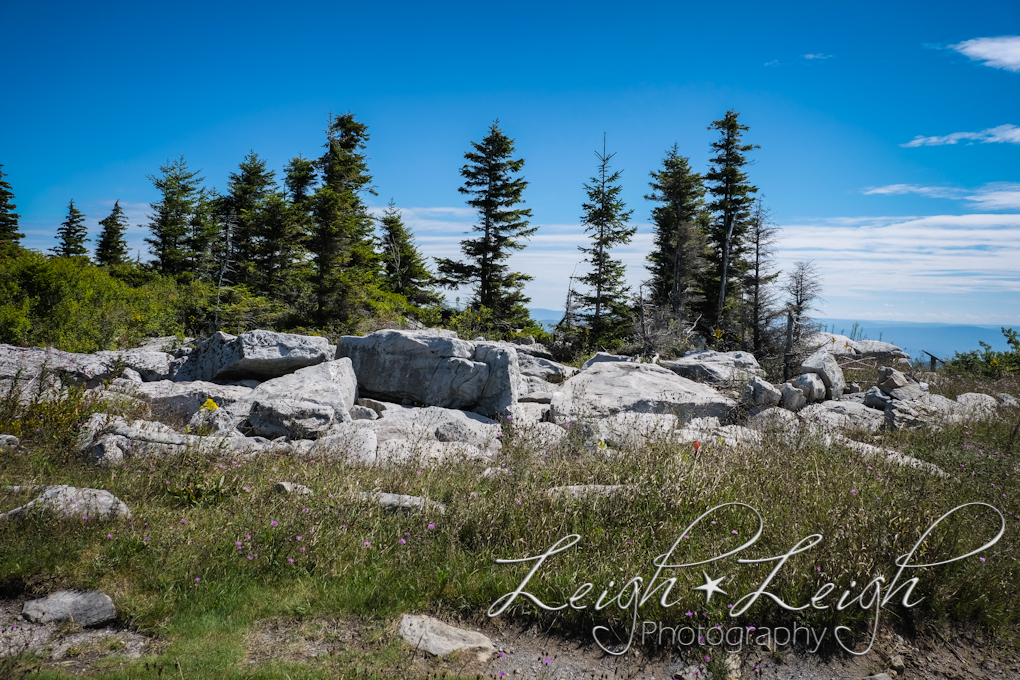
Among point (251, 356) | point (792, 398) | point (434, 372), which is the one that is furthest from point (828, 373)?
point (251, 356)

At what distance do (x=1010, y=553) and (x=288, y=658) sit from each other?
5.49 m

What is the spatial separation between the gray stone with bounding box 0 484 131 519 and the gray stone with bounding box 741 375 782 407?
1130 cm

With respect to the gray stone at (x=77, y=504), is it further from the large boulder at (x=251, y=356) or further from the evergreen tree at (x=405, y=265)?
the evergreen tree at (x=405, y=265)

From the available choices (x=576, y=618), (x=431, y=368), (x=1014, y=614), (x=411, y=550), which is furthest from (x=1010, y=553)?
(x=431, y=368)

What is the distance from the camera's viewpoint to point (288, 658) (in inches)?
129

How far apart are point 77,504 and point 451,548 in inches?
124

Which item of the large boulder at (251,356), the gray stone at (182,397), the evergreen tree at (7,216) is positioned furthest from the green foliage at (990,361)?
the evergreen tree at (7,216)

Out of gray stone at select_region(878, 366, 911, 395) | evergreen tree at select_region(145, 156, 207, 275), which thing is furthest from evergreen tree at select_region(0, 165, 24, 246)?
gray stone at select_region(878, 366, 911, 395)

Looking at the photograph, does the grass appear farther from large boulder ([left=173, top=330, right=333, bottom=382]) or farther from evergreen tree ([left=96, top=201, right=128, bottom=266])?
Result: evergreen tree ([left=96, top=201, right=128, bottom=266])

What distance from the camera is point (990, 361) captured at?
16750 millimetres

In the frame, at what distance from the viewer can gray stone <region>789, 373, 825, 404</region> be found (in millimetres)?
12234

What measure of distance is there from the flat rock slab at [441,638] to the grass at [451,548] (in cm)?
13

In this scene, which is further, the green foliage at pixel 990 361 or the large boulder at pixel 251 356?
the green foliage at pixel 990 361

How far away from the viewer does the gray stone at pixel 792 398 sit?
1178 centimetres
